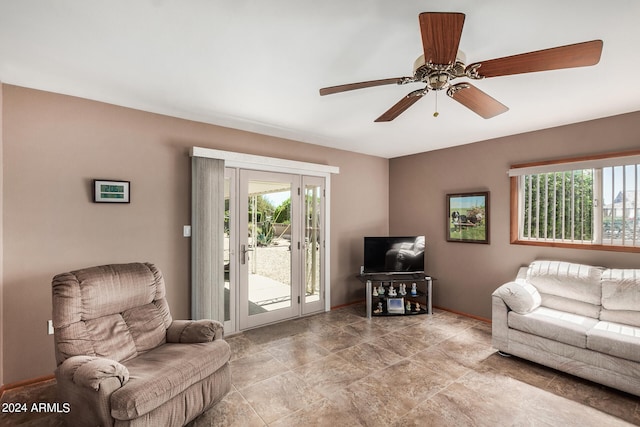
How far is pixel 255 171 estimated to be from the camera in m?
3.86

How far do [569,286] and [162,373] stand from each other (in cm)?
385

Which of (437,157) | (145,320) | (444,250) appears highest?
(437,157)

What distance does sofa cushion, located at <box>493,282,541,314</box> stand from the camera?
3.05 meters

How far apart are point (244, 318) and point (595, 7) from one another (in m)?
4.05

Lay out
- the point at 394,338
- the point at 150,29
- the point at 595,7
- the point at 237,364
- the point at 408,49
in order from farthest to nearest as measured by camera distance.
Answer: the point at 394,338 → the point at 237,364 → the point at 408,49 → the point at 150,29 → the point at 595,7

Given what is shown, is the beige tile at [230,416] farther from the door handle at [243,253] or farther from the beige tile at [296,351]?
the door handle at [243,253]

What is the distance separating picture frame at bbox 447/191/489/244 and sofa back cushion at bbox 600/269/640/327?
4.56ft

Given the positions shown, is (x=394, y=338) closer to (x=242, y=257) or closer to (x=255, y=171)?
(x=242, y=257)

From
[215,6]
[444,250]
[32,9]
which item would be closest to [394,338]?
[444,250]

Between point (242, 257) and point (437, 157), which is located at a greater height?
point (437, 157)

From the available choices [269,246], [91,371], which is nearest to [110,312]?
[91,371]

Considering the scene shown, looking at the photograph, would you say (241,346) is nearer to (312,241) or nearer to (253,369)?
(253,369)

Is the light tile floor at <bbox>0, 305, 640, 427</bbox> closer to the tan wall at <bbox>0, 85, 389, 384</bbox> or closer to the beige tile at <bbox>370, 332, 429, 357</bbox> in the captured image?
the beige tile at <bbox>370, 332, 429, 357</bbox>

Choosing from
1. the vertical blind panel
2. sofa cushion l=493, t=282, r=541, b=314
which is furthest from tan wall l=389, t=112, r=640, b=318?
the vertical blind panel
